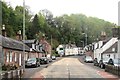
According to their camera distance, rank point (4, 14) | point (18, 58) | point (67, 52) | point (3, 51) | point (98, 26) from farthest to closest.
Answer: point (67, 52)
point (98, 26)
point (4, 14)
point (18, 58)
point (3, 51)

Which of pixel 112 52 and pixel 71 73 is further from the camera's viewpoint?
pixel 112 52

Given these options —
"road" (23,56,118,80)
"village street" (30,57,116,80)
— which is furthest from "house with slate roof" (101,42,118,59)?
"village street" (30,57,116,80)

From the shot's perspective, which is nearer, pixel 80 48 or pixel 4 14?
pixel 4 14

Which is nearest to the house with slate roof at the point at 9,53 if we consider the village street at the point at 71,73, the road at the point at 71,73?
the road at the point at 71,73

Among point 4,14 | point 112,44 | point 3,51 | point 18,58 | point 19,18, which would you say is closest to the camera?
point 3,51

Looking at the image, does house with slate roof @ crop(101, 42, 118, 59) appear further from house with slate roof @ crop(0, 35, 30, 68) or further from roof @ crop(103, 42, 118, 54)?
house with slate roof @ crop(0, 35, 30, 68)

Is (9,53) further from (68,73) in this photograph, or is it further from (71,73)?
(71,73)

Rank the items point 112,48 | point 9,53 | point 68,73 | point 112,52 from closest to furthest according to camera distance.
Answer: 1. point 68,73
2. point 9,53
3. point 112,52
4. point 112,48

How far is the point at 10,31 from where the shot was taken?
8781cm

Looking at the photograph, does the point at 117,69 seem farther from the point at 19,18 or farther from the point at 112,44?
the point at 19,18

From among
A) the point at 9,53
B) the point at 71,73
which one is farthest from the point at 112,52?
the point at 71,73

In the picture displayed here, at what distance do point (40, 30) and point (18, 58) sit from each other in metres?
87.6

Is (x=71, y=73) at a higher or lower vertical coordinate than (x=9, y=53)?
lower

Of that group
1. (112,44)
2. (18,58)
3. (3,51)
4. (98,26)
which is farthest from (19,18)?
(3,51)
